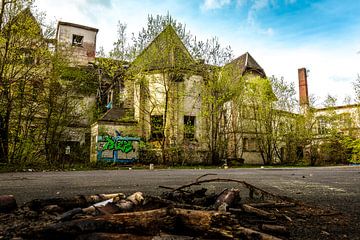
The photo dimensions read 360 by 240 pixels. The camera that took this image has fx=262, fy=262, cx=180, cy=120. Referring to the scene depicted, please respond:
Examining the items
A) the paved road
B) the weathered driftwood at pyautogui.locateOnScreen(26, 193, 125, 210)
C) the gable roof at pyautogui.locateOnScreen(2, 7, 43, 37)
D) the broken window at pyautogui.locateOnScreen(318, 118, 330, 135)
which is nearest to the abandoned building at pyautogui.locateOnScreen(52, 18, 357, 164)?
the gable roof at pyautogui.locateOnScreen(2, 7, 43, 37)

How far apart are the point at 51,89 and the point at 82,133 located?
7.60 meters

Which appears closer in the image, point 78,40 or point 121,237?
point 121,237

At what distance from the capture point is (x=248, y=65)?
3081 centimetres

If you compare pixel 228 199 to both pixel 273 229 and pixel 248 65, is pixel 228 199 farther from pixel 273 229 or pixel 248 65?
pixel 248 65

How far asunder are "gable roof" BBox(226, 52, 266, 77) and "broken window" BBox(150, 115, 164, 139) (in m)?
13.0

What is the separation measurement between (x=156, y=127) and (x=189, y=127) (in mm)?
2799

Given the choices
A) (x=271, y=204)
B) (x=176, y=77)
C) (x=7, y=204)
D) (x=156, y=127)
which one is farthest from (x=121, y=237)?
(x=176, y=77)

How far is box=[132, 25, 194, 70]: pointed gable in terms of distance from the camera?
20.1 metres

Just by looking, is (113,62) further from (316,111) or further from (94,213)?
(316,111)

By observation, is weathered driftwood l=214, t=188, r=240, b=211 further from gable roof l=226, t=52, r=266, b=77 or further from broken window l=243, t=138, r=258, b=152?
gable roof l=226, t=52, r=266, b=77

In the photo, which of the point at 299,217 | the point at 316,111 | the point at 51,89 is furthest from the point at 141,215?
the point at 316,111

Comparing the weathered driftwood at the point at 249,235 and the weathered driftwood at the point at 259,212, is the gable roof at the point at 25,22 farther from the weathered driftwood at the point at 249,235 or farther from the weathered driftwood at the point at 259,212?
the weathered driftwood at the point at 249,235

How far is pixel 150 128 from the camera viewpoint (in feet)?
71.7

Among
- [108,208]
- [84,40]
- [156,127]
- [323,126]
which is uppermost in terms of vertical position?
[84,40]
